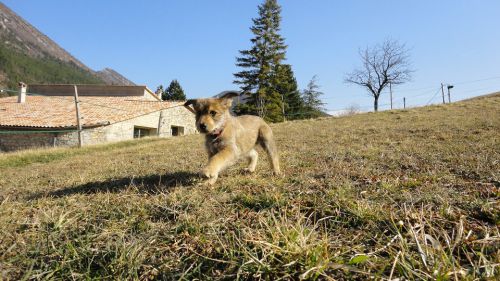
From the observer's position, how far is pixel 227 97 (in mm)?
5996

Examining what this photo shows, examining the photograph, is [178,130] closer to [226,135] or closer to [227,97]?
[227,97]

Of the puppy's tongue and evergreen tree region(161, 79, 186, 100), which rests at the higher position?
evergreen tree region(161, 79, 186, 100)

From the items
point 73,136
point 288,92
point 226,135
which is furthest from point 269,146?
point 288,92

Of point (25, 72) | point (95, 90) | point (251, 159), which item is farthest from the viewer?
point (25, 72)

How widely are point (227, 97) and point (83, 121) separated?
2908 centimetres

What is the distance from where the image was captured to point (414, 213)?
2.62 meters

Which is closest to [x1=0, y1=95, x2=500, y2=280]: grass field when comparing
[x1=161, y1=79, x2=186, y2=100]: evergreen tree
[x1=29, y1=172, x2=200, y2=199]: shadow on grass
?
[x1=29, y1=172, x2=200, y2=199]: shadow on grass

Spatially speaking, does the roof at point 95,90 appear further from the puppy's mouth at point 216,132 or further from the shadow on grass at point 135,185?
the puppy's mouth at point 216,132

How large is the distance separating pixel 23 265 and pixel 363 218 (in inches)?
104

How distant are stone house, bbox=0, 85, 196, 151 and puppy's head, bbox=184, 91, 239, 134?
20.8 meters

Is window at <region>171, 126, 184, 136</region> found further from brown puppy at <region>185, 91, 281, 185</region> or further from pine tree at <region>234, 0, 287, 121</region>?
brown puppy at <region>185, 91, 281, 185</region>

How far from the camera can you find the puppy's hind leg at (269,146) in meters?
5.91

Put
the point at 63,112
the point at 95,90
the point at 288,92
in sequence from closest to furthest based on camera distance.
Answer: the point at 63,112
the point at 95,90
the point at 288,92

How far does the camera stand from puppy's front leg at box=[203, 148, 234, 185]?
4523 mm
